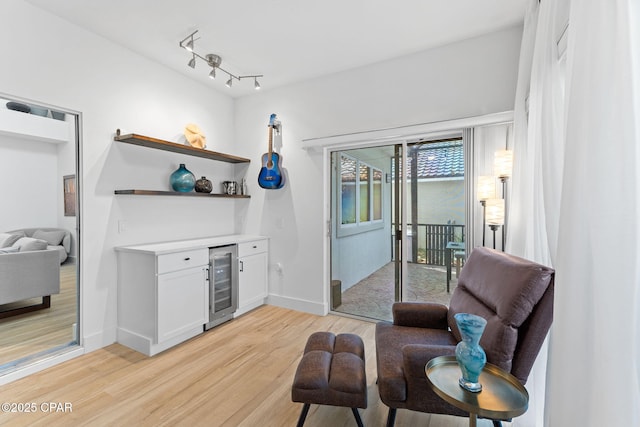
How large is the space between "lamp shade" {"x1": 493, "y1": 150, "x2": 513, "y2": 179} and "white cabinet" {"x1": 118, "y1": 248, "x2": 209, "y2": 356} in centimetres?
285

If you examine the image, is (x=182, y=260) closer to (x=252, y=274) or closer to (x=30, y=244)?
(x=252, y=274)

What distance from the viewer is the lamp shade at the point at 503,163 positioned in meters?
2.32

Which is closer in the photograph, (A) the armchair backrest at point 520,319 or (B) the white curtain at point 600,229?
(B) the white curtain at point 600,229

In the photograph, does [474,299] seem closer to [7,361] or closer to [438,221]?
[438,221]

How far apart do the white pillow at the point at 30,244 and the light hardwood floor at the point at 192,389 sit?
1040mm

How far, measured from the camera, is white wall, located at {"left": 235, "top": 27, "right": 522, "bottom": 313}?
271cm

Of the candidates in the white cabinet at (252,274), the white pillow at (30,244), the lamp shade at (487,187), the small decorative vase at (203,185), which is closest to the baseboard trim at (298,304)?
the white cabinet at (252,274)

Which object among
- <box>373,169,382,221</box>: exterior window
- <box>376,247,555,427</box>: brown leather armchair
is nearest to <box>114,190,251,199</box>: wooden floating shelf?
<box>373,169,382,221</box>: exterior window

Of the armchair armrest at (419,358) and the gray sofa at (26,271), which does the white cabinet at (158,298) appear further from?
the armchair armrest at (419,358)

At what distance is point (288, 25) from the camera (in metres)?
2.55

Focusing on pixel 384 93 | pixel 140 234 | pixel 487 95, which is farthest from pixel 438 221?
pixel 140 234

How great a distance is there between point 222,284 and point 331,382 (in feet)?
6.76

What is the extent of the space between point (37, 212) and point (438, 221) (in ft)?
12.1

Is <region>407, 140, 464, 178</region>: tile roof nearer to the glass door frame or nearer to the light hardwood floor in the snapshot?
the glass door frame
